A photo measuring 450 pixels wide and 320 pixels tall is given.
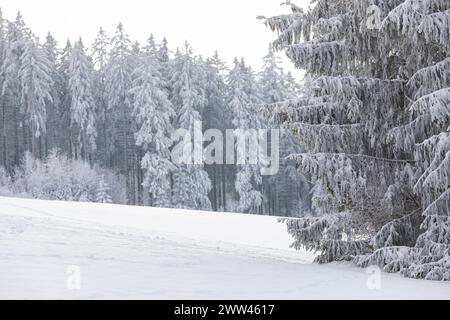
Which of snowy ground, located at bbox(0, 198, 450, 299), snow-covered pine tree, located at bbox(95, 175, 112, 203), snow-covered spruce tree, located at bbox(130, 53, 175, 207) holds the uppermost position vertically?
snow-covered spruce tree, located at bbox(130, 53, 175, 207)

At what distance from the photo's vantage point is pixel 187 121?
1991 inches

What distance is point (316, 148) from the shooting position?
9.96 meters

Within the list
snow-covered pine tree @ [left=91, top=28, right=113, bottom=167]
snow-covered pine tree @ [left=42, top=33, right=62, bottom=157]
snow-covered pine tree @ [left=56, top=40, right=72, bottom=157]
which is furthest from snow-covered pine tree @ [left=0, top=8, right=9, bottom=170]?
snow-covered pine tree @ [left=91, top=28, right=113, bottom=167]

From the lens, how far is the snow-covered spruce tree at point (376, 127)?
8703 millimetres

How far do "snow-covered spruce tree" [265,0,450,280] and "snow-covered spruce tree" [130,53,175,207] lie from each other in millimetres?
38479

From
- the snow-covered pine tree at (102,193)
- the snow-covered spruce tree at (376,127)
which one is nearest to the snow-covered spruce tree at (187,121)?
the snow-covered pine tree at (102,193)

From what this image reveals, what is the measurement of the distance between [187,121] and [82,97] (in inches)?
420

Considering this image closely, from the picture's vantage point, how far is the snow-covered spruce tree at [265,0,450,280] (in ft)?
28.6

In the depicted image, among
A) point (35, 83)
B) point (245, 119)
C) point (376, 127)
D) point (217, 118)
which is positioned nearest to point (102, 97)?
point (35, 83)

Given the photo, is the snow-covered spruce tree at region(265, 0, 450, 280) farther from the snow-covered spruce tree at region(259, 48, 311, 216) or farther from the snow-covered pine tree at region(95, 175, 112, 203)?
the snow-covered pine tree at region(95, 175, 112, 203)

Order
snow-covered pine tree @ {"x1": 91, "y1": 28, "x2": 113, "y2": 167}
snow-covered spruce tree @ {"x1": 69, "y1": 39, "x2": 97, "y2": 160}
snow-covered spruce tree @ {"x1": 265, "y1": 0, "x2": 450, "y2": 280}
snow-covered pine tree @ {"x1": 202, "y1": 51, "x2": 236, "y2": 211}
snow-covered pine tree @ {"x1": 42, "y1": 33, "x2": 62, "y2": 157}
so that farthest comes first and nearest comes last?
snow-covered pine tree @ {"x1": 91, "y1": 28, "x2": 113, "y2": 167} → snow-covered pine tree @ {"x1": 202, "y1": 51, "x2": 236, "y2": 211} → snow-covered pine tree @ {"x1": 42, "y1": 33, "x2": 62, "y2": 157} → snow-covered spruce tree @ {"x1": 69, "y1": 39, "x2": 97, "y2": 160} → snow-covered spruce tree @ {"x1": 265, "y1": 0, "x2": 450, "y2": 280}
